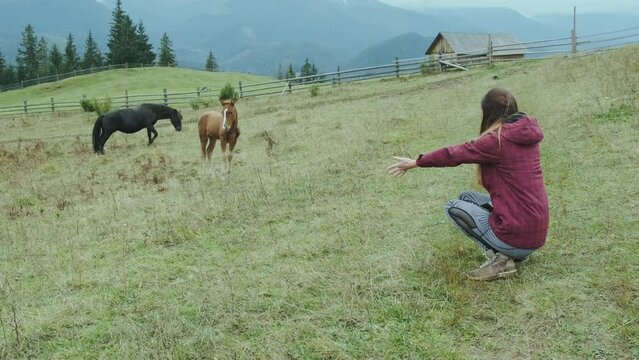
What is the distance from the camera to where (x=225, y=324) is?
4359 mm

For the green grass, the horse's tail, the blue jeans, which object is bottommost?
the green grass

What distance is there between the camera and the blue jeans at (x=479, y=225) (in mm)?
4637

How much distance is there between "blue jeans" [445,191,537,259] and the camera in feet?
15.2

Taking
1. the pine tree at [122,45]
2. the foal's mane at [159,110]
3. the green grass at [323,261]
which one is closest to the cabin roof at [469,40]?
the foal's mane at [159,110]

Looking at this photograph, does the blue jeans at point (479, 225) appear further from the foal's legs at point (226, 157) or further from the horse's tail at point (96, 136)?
the horse's tail at point (96, 136)

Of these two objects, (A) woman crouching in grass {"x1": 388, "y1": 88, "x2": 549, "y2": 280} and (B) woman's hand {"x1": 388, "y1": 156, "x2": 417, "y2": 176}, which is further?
(B) woman's hand {"x1": 388, "y1": 156, "x2": 417, "y2": 176}

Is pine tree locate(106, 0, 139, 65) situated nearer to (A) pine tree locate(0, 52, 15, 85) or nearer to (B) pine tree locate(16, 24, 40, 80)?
(B) pine tree locate(16, 24, 40, 80)

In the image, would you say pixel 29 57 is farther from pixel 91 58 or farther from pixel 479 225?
pixel 479 225

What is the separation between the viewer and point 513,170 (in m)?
4.41

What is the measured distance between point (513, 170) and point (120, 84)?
57.5 m

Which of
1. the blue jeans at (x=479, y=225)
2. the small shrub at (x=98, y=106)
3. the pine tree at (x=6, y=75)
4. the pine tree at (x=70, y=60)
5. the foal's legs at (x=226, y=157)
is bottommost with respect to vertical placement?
the blue jeans at (x=479, y=225)

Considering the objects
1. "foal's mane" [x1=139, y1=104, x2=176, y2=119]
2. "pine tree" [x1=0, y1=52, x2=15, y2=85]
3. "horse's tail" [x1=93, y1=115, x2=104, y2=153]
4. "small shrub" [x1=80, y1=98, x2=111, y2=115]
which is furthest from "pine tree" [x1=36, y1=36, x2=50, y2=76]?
"horse's tail" [x1=93, y1=115, x2=104, y2=153]

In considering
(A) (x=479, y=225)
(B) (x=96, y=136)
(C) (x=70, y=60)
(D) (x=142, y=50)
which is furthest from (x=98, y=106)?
(C) (x=70, y=60)

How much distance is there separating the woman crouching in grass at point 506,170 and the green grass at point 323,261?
1.55 ft
